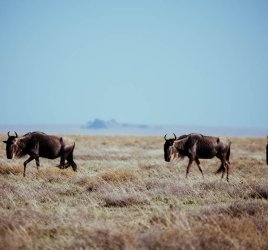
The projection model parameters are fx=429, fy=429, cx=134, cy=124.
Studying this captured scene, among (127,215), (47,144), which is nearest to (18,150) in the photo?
(47,144)

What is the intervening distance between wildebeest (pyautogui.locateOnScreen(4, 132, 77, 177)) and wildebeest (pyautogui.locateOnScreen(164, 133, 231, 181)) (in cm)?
431

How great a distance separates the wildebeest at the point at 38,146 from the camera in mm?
16034

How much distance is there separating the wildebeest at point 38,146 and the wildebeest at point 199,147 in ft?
14.1

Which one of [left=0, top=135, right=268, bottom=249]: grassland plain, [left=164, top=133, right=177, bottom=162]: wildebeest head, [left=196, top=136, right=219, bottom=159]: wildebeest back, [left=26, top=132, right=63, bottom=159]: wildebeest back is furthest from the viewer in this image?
[left=196, top=136, right=219, bottom=159]: wildebeest back

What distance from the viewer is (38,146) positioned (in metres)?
16.8

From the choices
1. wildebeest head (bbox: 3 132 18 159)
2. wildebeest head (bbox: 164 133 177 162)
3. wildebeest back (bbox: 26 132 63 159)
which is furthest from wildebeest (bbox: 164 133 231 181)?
wildebeest head (bbox: 3 132 18 159)

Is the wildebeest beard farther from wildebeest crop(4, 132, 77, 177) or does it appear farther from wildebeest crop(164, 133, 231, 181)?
wildebeest crop(164, 133, 231, 181)

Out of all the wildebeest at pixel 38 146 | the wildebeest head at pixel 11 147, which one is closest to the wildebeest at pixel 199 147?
the wildebeest at pixel 38 146

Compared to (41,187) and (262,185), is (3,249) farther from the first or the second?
(262,185)

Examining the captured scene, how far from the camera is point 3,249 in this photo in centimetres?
577

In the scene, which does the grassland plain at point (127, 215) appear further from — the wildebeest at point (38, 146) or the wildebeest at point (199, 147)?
the wildebeest at point (199, 147)

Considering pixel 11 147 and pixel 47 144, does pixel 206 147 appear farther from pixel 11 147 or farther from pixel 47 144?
pixel 11 147

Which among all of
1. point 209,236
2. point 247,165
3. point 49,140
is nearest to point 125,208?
point 209,236

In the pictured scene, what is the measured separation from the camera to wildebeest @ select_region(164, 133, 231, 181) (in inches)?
648
